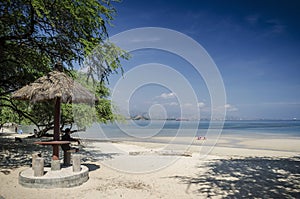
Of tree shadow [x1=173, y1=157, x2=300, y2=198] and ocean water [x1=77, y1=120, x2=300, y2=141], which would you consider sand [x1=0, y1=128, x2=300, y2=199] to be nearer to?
tree shadow [x1=173, y1=157, x2=300, y2=198]

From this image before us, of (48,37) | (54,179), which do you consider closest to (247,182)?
(54,179)

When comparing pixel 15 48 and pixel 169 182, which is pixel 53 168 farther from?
pixel 15 48

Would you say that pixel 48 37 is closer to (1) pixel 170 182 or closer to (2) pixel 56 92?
(2) pixel 56 92

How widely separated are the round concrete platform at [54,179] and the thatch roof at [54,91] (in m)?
2.07

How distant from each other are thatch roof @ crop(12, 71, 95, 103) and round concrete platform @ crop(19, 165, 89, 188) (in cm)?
207

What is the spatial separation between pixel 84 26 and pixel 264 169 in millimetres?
9168

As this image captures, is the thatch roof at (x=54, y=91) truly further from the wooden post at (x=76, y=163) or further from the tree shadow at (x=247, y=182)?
the tree shadow at (x=247, y=182)

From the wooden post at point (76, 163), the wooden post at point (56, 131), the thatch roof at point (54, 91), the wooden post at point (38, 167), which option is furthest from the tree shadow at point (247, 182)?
the thatch roof at point (54, 91)

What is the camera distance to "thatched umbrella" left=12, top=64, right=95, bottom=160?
6.77m

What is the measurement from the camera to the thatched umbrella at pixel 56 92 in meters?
6.77

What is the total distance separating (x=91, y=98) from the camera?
7484 mm

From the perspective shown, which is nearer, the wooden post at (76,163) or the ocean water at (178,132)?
the wooden post at (76,163)

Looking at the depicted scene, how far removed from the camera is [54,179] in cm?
612

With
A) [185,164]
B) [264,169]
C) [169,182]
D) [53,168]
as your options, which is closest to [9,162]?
[53,168]
